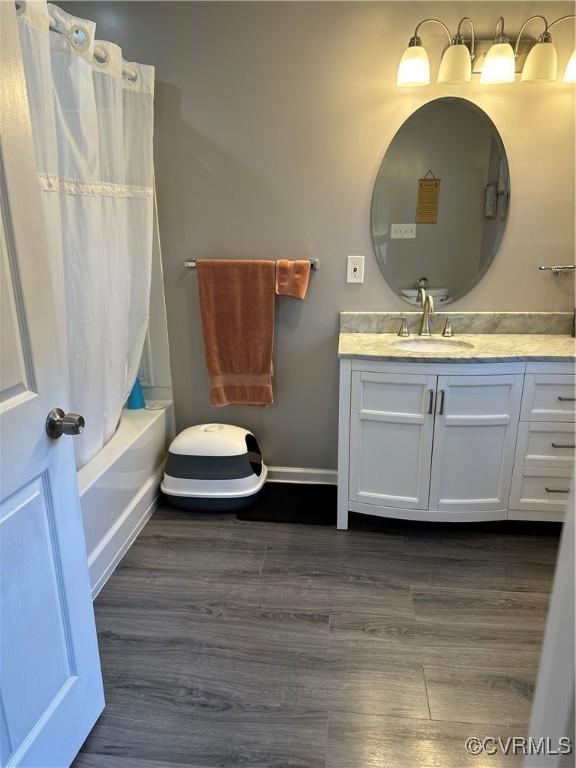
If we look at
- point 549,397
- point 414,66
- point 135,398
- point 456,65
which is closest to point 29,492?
point 135,398

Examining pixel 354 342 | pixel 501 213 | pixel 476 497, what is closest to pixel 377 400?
pixel 354 342

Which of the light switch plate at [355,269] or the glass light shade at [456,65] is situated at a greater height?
the glass light shade at [456,65]

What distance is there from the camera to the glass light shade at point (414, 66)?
212cm

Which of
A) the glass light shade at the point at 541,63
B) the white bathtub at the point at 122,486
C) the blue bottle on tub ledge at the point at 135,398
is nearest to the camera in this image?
the white bathtub at the point at 122,486

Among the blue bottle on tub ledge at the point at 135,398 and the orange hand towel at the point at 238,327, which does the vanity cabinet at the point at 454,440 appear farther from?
the blue bottle on tub ledge at the point at 135,398

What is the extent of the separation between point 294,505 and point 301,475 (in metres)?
0.25

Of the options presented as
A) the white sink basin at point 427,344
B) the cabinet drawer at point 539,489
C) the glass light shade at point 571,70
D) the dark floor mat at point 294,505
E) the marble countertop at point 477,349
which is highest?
the glass light shade at point 571,70

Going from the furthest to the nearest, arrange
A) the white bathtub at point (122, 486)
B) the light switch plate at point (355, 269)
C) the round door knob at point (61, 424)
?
the light switch plate at point (355, 269)
the white bathtub at point (122, 486)
the round door knob at point (61, 424)

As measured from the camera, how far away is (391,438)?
2275 millimetres

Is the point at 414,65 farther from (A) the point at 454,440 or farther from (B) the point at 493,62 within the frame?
(A) the point at 454,440

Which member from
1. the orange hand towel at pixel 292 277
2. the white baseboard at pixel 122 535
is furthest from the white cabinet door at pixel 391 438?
the white baseboard at pixel 122 535

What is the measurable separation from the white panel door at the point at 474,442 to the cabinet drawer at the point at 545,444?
4 centimetres

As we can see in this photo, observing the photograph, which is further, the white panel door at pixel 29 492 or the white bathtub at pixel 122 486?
the white bathtub at pixel 122 486

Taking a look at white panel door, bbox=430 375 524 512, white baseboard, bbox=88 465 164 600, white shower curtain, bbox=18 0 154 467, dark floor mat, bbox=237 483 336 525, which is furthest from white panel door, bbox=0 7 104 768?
white panel door, bbox=430 375 524 512
